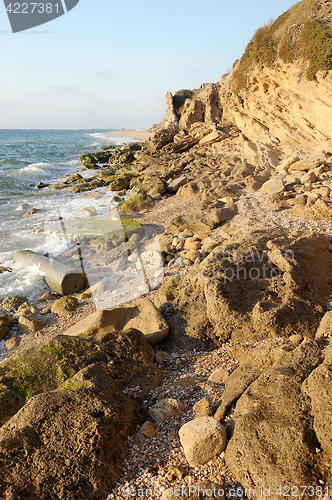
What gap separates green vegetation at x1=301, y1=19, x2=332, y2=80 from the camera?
10906 mm

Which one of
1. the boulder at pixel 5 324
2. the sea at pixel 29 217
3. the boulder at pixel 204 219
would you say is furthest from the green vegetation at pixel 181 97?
the boulder at pixel 5 324

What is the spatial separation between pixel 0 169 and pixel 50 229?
63.3 ft

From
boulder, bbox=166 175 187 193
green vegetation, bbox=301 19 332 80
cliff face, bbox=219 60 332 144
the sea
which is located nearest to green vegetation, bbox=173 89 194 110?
the sea

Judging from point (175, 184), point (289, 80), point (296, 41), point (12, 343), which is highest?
point (296, 41)

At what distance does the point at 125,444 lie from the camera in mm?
2900

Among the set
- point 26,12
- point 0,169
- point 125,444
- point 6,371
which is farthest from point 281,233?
point 0,169

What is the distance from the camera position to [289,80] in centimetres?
1262

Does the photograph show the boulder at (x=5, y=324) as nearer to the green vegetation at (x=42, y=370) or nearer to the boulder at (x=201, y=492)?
the green vegetation at (x=42, y=370)

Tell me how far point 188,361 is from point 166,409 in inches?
44.2

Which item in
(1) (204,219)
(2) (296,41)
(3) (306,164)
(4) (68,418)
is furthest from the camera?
(2) (296,41)

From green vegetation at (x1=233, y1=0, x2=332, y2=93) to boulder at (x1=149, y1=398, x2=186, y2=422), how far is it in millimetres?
12238

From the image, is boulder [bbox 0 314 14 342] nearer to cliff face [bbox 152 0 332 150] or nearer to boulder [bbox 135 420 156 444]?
boulder [bbox 135 420 156 444]

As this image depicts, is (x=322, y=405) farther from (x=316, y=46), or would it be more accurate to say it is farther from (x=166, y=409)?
(x=316, y=46)

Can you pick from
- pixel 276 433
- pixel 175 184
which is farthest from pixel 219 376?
pixel 175 184
